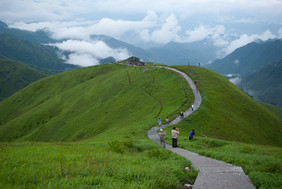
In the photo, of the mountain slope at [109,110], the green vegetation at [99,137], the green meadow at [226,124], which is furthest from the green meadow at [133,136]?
the mountain slope at [109,110]

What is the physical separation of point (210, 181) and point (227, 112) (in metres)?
44.1

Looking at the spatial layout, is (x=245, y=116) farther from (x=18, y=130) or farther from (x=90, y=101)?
(x=18, y=130)

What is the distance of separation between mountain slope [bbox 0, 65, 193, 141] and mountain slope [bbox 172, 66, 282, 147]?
6024 mm

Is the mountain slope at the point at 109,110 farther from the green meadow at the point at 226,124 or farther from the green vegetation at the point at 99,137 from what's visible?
the green meadow at the point at 226,124

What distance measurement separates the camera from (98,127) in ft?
188

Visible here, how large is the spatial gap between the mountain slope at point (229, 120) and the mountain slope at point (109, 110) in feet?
19.8

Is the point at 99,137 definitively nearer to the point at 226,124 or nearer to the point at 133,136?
the point at 133,136

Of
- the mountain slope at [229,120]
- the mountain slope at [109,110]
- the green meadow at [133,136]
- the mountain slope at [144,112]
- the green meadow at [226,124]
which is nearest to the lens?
the green meadow at [133,136]

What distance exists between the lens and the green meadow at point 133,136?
23.6 ft

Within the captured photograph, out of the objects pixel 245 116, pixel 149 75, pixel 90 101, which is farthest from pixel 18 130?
pixel 245 116

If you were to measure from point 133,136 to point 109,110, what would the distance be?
35.0m

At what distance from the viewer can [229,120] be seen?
148ft

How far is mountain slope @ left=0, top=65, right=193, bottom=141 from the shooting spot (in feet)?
167

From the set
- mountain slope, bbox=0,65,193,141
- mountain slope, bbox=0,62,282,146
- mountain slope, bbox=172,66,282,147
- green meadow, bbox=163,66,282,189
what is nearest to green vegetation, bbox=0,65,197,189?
mountain slope, bbox=0,65,193,141
